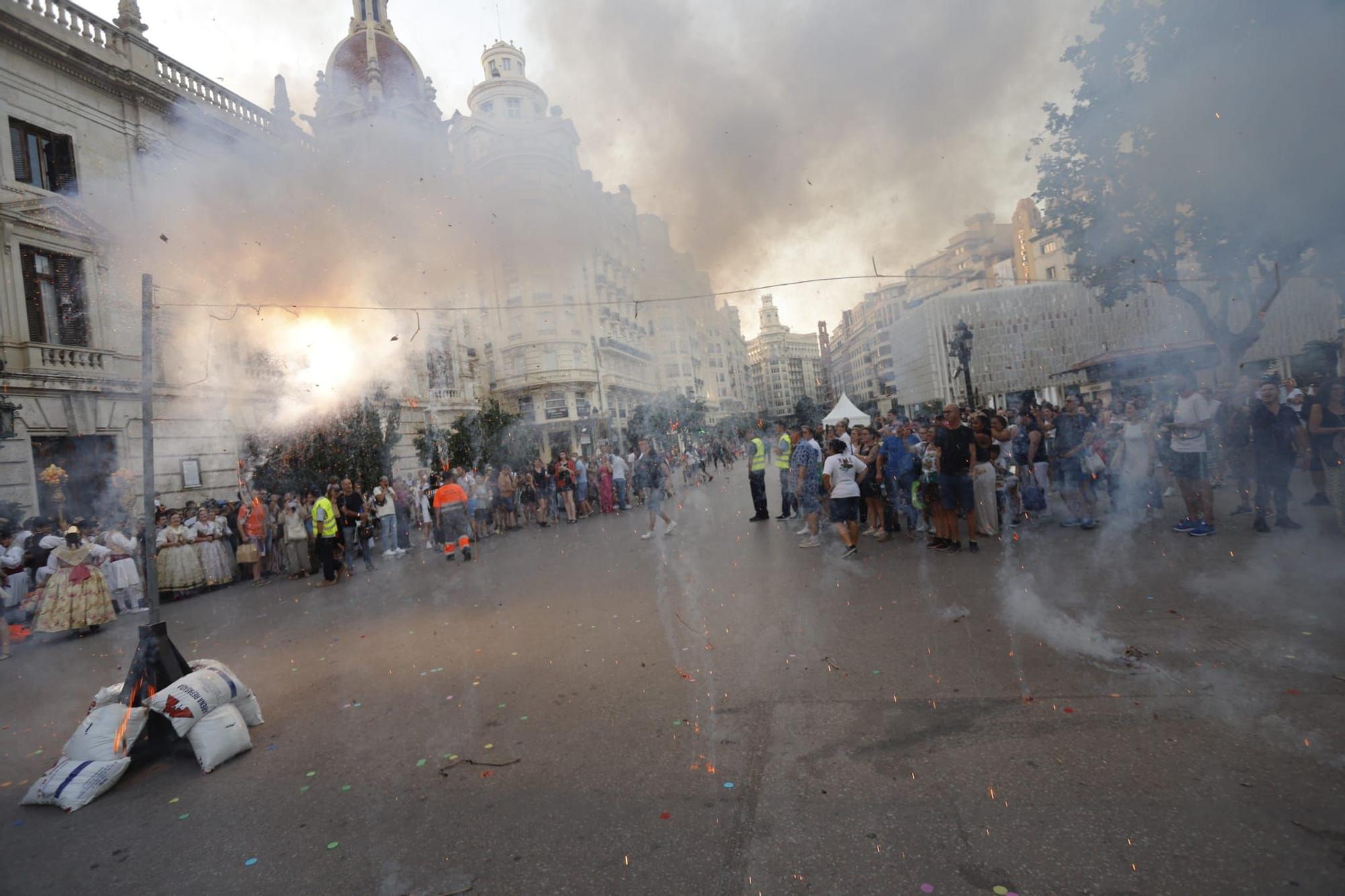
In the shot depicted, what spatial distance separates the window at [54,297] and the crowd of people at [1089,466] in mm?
12044

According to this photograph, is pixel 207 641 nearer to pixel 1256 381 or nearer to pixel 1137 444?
pixel 1137 444

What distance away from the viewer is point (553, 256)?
1305 centimetres

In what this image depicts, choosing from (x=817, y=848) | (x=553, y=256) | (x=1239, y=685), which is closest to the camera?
(x=817, y=848)

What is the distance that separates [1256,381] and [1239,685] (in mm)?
5410

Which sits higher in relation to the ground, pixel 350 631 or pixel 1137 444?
pixel 1137 444

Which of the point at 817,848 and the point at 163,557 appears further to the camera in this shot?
the point at 163,557

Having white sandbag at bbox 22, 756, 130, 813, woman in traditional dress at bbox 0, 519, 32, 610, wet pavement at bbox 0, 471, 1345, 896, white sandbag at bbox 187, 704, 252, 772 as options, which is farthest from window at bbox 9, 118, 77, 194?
white sandbag at bbox 187, 704, 252, 772

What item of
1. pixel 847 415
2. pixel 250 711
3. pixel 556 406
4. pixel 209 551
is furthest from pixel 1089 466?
pixel 556 406

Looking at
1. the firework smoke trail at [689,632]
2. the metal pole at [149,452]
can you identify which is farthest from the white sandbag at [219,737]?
the firework smoke trail at [689,632]

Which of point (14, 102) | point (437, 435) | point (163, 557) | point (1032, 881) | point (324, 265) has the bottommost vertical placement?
point (1032, 881)

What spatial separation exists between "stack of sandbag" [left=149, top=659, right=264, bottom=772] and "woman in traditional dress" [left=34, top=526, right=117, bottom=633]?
5.27 meters

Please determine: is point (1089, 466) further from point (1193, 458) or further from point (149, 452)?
point (149, 452)

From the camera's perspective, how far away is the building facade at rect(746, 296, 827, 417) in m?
138

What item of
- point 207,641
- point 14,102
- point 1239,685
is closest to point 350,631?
point 207,641
